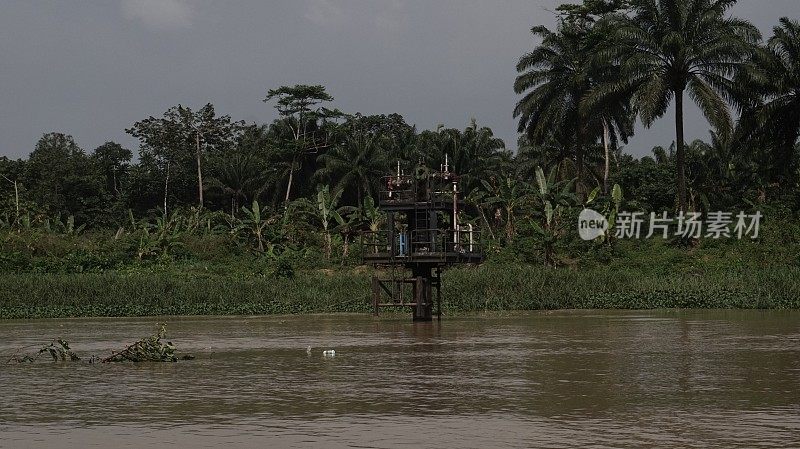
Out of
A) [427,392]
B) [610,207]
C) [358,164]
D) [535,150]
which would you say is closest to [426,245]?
[427,392]

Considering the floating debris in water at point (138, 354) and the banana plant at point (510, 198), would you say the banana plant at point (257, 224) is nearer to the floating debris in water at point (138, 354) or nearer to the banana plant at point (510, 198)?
the banana plant at point (510, 198)

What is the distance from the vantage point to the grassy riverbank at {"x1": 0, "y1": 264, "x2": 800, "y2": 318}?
47.4 meters

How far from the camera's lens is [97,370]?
2338 centimetres

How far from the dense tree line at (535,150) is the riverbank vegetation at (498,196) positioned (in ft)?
0.55

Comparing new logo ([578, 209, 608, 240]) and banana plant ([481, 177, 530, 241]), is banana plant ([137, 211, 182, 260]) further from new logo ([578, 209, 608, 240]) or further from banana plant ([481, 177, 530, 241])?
new logo ([578, 209, 608, 240])

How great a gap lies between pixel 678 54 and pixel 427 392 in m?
40.7

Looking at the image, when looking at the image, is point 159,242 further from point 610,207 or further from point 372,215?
point 610,207

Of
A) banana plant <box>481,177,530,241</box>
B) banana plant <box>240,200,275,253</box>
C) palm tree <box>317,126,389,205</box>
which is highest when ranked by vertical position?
palm tree <box>317,126,389,205</box>

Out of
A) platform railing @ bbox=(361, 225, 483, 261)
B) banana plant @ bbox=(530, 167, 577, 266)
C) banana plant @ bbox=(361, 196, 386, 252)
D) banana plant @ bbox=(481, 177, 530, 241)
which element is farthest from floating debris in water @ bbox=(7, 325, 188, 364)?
banana plant @ bbox=(481, 177, 530, 241)

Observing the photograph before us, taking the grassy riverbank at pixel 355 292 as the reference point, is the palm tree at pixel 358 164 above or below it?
above

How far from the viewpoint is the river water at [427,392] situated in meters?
14.2

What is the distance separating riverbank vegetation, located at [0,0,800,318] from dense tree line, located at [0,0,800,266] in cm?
17

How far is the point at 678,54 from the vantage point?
55.4 meters

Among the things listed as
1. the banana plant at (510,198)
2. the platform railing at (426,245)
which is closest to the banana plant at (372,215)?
the banana plant at (510,198)
